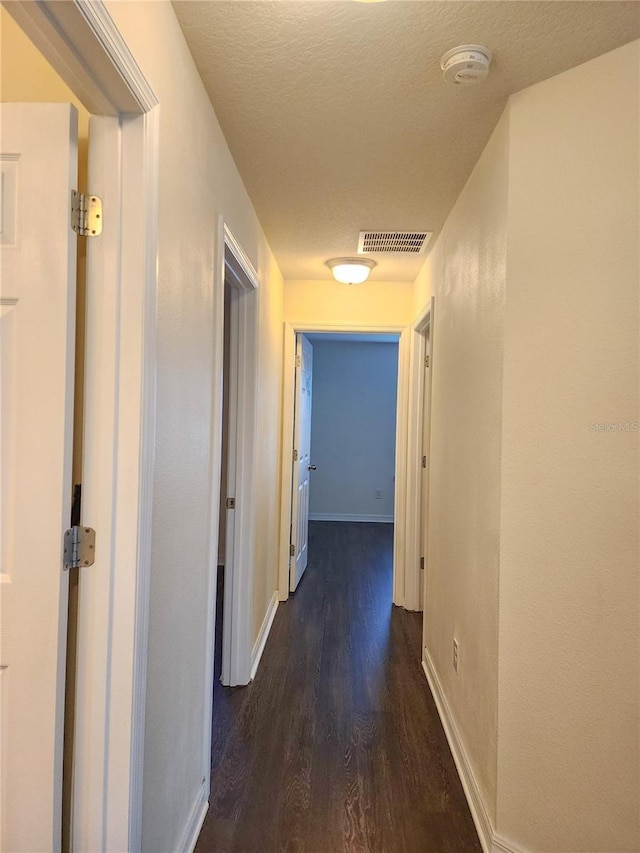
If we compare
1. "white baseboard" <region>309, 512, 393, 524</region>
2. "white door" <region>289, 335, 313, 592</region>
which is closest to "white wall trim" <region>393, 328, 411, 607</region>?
"white door" <region>289, 335, 313, 592</region>

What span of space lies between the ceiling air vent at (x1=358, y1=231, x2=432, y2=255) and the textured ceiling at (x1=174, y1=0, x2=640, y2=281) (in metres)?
0.42

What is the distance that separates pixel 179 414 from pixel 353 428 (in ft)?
18.9

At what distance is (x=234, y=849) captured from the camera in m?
1.66

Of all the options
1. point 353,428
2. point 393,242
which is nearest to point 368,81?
point 393,242

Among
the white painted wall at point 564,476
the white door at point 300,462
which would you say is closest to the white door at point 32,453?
the white painted wall at point 564,476

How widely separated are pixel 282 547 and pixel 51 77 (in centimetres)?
316

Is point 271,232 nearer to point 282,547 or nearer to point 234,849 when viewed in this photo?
point 282,547

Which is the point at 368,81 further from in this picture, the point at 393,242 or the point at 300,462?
the point at 300,462

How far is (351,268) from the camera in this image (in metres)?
3.39

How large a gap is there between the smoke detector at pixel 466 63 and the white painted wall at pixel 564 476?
0.21m

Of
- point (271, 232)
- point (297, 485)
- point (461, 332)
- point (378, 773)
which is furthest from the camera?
point (297, 485)

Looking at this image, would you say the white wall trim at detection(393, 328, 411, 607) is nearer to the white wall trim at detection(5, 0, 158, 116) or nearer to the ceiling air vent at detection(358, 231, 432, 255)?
the ceiling air vent at detection(358, 231, 432, 255)

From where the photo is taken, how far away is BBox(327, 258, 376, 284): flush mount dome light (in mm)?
3387

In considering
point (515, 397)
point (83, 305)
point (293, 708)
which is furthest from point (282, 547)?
point (83, 305)
